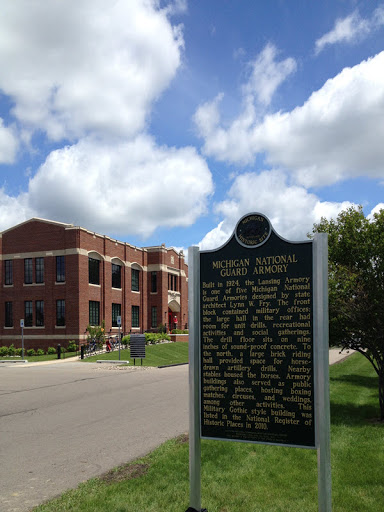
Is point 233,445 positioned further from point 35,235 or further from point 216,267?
point 35,235

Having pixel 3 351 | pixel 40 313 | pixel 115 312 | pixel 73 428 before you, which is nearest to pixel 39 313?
pixel 40 313

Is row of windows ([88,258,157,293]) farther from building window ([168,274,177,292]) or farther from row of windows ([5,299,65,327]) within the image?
row of windows ([5,299,65,327])

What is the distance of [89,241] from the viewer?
4475 centimetres

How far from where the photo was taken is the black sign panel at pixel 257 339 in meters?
4.79

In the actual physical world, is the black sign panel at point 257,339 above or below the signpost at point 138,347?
above

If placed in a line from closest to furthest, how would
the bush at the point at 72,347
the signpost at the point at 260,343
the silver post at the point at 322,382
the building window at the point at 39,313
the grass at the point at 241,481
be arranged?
the silver post at the point at 322,382 < the signpost at the point at 260,343 < the grass at the point at 241,481 < the bush at the point at 72,347 < the building window at the point at 39,313

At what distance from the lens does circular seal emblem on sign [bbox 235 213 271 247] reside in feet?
16.8

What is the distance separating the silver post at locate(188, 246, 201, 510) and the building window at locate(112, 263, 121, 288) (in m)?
44.9

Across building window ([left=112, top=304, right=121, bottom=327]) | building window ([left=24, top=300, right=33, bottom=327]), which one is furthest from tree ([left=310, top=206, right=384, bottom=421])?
building window ([left=112, top=304, right=121, bottom=327])

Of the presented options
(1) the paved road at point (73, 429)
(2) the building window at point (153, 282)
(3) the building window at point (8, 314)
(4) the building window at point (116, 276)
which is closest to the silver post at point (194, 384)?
(1) the paved road at point (73, 429)

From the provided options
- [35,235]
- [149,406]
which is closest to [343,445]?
[149,406]

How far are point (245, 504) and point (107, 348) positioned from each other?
34823 mm

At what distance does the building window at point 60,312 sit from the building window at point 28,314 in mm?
3022

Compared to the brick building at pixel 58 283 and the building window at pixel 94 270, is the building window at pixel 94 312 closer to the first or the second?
the brick building at pixel 58 283
